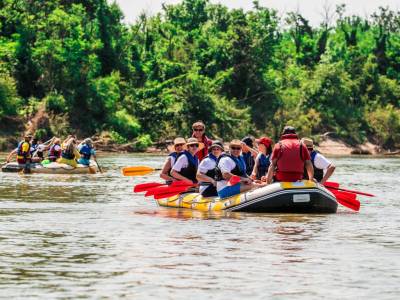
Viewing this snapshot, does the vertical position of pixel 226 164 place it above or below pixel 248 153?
below

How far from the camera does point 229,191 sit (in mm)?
17969

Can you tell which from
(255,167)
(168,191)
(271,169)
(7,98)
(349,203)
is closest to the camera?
(271,169)

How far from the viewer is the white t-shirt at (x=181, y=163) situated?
62.4 ft

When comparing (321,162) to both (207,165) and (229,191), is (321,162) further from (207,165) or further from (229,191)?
(207,165)

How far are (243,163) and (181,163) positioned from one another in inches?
64.7

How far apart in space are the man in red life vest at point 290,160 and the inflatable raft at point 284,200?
0.45 ft

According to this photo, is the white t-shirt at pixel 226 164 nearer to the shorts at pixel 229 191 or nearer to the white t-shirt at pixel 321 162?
the shorts at pixel 229 191

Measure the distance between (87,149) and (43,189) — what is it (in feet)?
29.7

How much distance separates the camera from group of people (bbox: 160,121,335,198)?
17156 millimetres

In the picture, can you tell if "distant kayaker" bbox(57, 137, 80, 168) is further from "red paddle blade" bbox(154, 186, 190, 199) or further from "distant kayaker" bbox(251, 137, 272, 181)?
"distant kayaker" bbox(251, 137, 272, 181)

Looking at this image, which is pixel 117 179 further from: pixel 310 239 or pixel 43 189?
pixel 310 239

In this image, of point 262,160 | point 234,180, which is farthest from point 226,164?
point 262,160

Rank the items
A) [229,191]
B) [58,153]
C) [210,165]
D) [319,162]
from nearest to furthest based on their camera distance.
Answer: [229,191]
[210,165]
[319,162]
[58,153]

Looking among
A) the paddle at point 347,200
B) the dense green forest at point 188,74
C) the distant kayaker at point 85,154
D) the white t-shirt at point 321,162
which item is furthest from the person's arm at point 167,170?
the dense green forest at point 188,74
